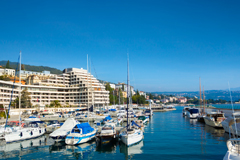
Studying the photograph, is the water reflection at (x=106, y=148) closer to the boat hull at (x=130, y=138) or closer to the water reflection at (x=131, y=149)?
the water reflection at (x=131, y=149)

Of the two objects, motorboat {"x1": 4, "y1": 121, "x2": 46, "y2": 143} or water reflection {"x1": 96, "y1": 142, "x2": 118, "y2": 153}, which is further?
motorboat {"x1": 4, "y1": 121, "x2": 46, "y2": 143}

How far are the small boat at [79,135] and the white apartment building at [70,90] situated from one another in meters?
76.9

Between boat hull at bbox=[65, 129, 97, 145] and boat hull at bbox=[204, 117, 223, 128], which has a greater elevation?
boat hull at bbox=[65, 129, 97, 145]

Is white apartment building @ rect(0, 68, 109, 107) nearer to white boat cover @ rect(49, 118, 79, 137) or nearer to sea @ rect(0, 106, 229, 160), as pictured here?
white boat cover @ rect(49, 118, 79, 137)

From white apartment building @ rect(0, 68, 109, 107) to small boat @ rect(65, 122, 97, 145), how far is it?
76942mm

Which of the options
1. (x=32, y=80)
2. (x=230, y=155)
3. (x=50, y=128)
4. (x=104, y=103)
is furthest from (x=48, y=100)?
(x=230, y=155)

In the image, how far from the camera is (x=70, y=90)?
410 feet

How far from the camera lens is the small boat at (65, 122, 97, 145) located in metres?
26.6

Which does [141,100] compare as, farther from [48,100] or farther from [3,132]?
[3,132]

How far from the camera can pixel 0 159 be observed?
22.0 m

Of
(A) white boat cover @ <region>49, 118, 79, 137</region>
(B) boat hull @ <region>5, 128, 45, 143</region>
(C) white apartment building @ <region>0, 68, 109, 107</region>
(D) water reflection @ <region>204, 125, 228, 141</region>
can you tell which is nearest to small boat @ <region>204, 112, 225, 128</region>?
(D) water reflection @ <region>204, 125, 228, 141</region>

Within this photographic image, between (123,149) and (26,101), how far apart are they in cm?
7826

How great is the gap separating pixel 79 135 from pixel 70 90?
332 feet

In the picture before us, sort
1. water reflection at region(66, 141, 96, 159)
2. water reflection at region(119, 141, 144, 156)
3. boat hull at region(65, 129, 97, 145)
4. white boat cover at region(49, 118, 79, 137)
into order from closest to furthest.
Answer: water reflection at region(66, 141, 96, 159), water reflection at region(119, 141, 144, 156), boat hull at region(65, 129, 97, 145), white boat cover at region(49, 118, 79, 137)
